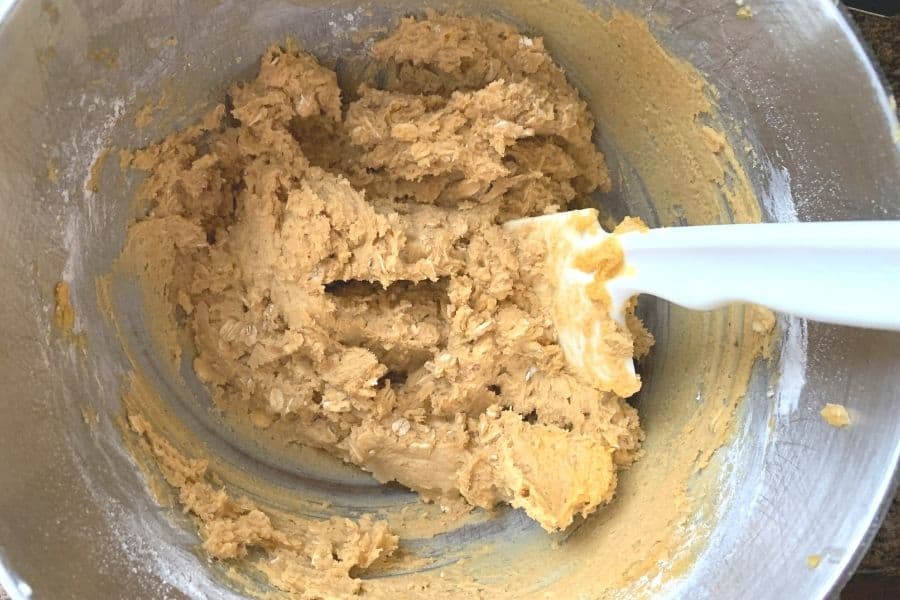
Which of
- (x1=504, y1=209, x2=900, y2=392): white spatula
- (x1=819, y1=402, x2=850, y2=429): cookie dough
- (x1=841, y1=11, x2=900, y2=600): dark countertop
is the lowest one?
(x1=841, y1=11, x2=900, y2=600): dark countertop

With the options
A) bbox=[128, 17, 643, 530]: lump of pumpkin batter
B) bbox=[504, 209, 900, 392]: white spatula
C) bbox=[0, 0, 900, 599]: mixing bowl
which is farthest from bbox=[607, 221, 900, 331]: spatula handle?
bbox=[128, 17, 643, 530]: lump of pumpkin batter

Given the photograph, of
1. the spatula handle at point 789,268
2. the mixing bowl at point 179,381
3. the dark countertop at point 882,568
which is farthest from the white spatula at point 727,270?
the dark countertop at point 882,568

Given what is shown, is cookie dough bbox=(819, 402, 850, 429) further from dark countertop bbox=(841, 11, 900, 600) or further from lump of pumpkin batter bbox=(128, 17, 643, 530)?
dark countertop bbox=(841, 11, 900, 600)

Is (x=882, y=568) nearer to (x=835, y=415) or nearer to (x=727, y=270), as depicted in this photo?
(x=835, y=415)

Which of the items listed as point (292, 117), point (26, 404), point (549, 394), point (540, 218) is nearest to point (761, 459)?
point (549, 394)

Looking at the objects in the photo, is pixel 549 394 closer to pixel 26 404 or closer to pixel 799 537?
pixel 799 537

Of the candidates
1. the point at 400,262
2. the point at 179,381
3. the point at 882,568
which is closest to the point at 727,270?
the point at 400,262
